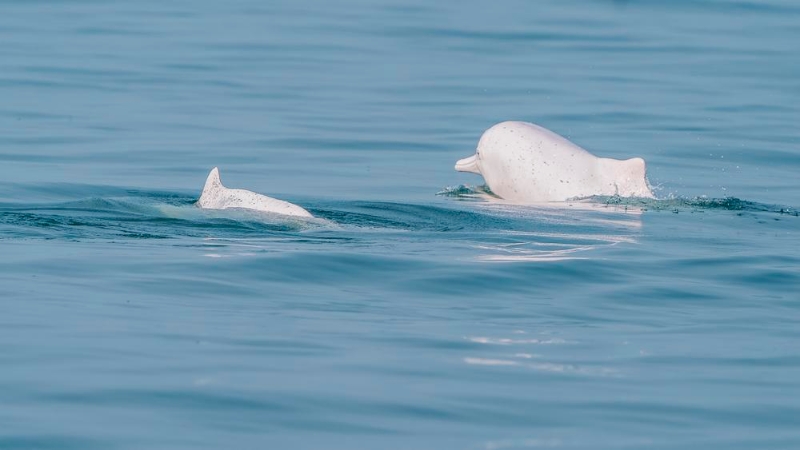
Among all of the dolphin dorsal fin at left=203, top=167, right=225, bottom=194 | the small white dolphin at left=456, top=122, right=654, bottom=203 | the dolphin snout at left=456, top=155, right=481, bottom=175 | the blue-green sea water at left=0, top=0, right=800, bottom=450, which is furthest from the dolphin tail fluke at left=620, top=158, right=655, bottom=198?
the dolphin dorsal fin at left=203, top=167, right=225, bottom=194

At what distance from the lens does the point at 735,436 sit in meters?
7.28

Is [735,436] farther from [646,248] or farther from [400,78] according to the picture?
[400,78]

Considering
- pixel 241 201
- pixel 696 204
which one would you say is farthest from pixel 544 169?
pixel 241 201

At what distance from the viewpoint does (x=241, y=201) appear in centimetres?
1412

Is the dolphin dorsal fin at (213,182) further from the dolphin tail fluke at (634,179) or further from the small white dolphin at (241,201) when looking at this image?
the dolphin tail fluke at (634,179)

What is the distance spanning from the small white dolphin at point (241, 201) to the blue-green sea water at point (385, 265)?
0.28 meters

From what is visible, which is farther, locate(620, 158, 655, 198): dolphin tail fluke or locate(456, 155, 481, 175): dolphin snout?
locate(456, 155, 481, 175): dolphin snout

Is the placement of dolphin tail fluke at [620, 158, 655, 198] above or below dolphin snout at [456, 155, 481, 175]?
below

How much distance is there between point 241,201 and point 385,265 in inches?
107

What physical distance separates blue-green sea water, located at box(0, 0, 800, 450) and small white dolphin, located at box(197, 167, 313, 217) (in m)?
0.28

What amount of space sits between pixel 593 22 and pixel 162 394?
31.1 meters

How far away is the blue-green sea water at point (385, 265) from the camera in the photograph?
7.47m

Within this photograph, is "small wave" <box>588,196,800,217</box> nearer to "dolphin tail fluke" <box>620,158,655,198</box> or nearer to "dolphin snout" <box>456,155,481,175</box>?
"dolphin tail fluke" <box>620,158,655,198</box>

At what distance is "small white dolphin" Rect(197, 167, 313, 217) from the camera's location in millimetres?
13922
